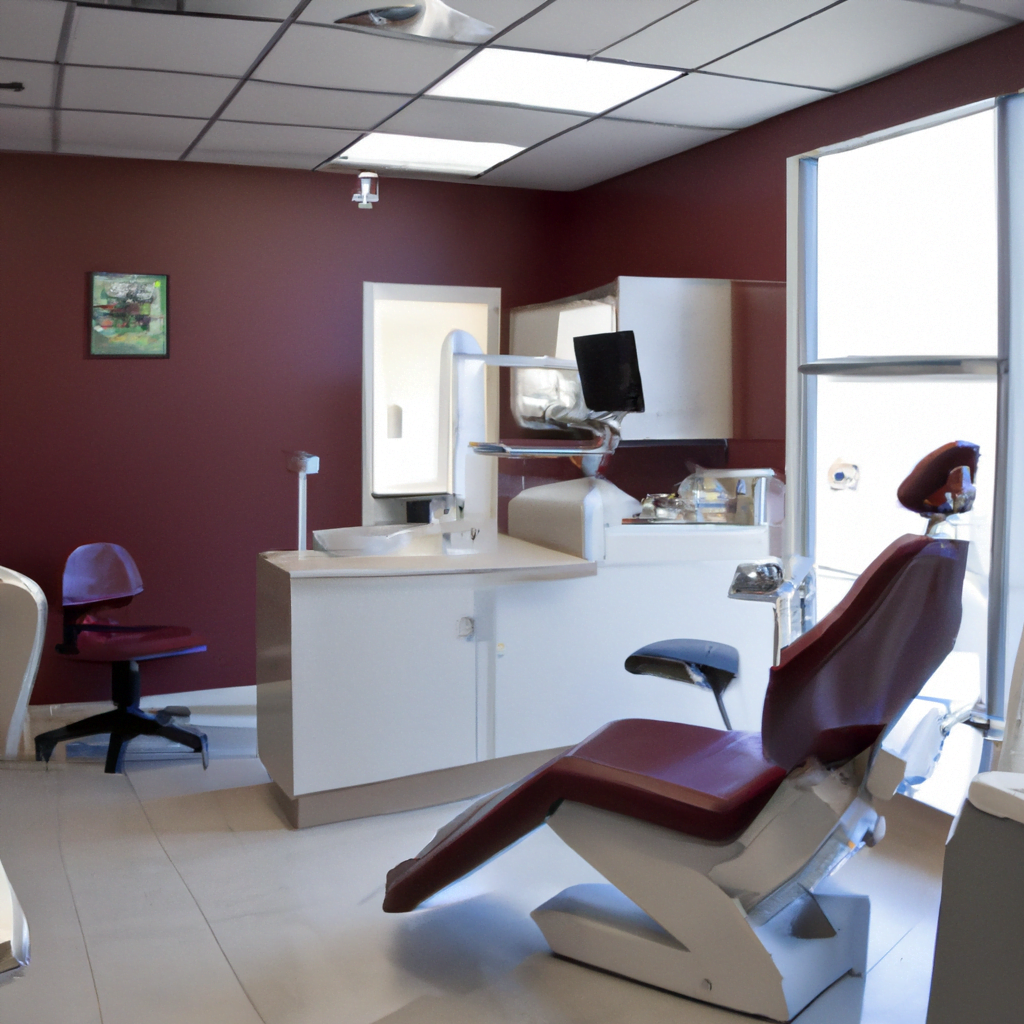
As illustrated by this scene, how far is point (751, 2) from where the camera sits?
3.15 m

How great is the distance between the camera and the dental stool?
4.41m

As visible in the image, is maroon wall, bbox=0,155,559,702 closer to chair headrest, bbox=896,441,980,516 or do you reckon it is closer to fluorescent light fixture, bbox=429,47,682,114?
fluorescent light fixture, bbox=429,47,682,114

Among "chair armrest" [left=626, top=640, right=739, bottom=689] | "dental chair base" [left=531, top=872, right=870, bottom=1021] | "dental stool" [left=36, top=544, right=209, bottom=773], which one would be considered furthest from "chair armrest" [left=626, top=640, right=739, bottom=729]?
"dental stool" [left=36, top=544, right=209, bottom=773]

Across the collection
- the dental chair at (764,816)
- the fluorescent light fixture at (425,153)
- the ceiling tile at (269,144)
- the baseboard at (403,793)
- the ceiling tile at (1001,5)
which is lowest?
the baseboard at (403,793)

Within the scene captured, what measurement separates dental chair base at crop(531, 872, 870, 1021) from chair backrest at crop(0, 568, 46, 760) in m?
1.37

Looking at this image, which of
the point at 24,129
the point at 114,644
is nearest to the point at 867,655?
the point at 114,644

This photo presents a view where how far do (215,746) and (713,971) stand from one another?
2786mm

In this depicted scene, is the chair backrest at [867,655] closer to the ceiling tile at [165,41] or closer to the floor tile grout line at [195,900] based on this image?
the floor tile grout line at [195,900]

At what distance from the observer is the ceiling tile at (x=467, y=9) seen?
3115 mm

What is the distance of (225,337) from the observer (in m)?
5.45

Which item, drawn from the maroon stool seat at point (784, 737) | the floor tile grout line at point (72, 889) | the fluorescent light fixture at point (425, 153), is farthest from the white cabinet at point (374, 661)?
the fluorescent light fixture at point (425, 153)

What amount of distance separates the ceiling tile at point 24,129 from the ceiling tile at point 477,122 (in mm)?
1413

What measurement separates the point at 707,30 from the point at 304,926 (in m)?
2.96

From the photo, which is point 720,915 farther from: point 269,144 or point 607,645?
point 269,144
